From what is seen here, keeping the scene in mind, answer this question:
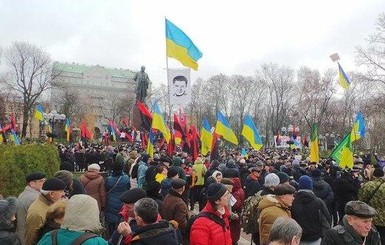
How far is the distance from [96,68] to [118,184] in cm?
12128

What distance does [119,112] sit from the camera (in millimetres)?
90312

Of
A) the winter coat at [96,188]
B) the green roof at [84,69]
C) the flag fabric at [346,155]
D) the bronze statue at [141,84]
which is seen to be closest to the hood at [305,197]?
the winter coat at [96,188]

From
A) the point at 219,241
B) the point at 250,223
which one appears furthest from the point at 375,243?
the point at 250,223

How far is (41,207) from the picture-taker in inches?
182

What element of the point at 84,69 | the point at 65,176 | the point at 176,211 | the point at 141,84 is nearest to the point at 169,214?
the point at 176,211

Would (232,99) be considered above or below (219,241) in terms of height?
above

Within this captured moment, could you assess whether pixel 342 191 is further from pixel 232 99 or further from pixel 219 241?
pixel 232 99

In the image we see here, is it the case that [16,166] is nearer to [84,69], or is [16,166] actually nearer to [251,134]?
[251,134]

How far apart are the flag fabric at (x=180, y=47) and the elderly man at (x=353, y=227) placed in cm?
871

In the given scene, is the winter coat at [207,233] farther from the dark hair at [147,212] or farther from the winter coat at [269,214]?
the winter coat at [269,214]

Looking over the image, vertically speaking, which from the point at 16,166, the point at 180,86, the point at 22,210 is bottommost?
the point at 22,210

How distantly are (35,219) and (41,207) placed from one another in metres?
0.17

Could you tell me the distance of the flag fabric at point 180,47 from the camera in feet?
40.0

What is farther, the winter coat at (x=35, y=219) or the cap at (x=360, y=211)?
the winter coat at (x=35, y=219)
